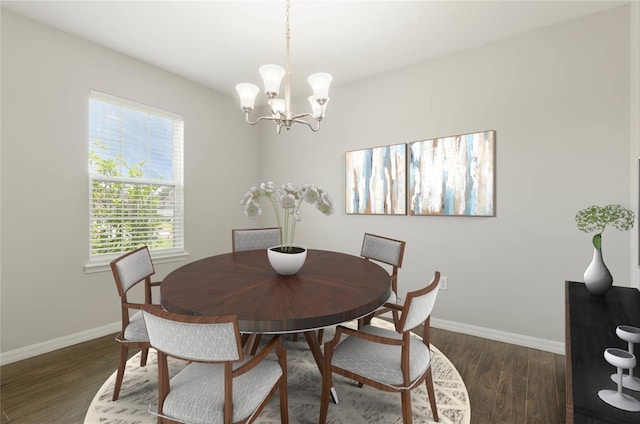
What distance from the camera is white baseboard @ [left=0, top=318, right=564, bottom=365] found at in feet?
7.74

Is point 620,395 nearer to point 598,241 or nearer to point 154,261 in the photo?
point 598,241

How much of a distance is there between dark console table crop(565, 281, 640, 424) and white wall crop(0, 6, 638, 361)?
63cm

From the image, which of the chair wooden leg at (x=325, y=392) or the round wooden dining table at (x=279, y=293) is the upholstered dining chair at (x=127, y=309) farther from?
the chair wooden leg at (x=325, y=392)

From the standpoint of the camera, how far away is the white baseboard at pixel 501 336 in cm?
246

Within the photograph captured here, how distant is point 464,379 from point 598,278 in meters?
1.04

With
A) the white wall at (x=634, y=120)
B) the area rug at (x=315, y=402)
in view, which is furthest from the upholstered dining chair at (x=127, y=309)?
the white wall at (x=634, y=120)

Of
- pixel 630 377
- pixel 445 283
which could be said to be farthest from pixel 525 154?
pixel 630 377

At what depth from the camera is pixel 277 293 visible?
1525mm

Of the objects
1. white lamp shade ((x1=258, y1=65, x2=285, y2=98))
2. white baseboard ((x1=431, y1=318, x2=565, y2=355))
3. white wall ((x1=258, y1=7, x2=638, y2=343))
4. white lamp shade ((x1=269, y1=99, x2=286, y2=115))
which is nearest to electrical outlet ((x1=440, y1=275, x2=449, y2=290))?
white wall ((x1=258, y1=7, x2=638, y2=343))

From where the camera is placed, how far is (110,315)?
288 cm

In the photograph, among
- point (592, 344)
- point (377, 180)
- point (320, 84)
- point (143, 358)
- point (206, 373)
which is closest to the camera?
point (592, 344)

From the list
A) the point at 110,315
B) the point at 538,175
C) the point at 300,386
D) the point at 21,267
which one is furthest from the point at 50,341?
the point at 538,175

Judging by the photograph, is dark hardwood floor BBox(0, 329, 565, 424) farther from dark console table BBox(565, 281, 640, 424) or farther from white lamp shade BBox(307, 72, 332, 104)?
white lamp shade BBox(307, 72, 332, 104)

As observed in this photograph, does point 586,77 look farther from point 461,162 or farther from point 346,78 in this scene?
point 346,78
